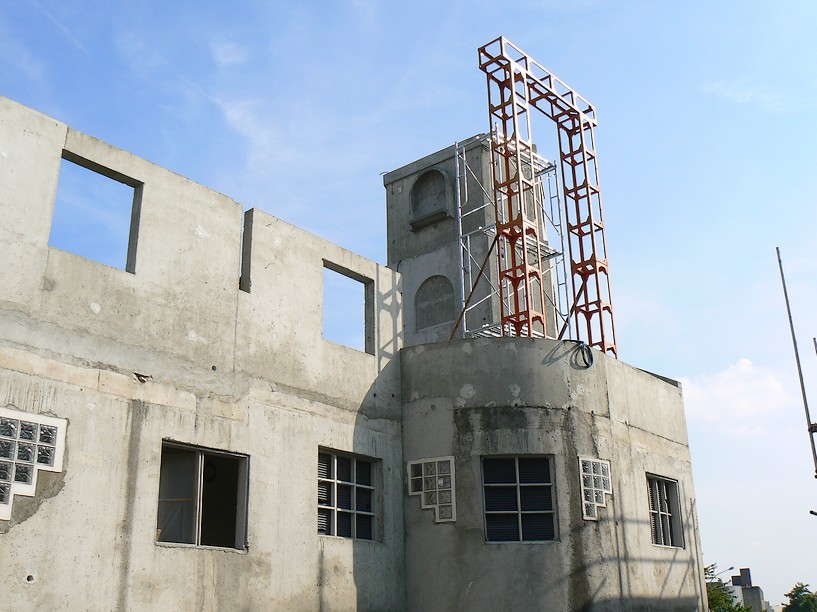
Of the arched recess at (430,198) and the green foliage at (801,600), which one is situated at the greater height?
the arched recess at (430,198)

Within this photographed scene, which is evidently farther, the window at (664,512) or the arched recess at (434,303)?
the arched recess at (434,303)

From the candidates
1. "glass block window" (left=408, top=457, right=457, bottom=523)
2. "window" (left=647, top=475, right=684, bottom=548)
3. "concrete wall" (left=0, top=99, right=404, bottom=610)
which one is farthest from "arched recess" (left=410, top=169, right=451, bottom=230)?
"glass block window" (left=408, top=457, right=457, bottom=523)

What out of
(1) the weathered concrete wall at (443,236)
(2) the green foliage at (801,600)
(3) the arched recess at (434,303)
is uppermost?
(1) the weathered concrete wall at (443,236)

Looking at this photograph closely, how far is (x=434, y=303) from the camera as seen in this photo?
84.6 feet

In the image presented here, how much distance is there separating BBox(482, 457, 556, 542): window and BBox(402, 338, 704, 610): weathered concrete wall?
0.19 m

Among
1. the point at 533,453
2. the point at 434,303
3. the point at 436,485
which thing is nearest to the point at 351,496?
the point at 436,485

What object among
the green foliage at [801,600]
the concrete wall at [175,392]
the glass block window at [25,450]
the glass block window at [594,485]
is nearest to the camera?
the glass block window at [25,450]

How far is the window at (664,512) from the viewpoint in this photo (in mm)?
17250

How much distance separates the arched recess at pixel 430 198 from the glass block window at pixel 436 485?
11.6 meters

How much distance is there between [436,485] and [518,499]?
53.3 inches

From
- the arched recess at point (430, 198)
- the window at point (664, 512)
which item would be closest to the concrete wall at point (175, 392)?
the window at point (664, 512)

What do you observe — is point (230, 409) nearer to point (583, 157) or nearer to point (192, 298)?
point (192, 298)

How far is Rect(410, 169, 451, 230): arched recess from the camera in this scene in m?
26.0

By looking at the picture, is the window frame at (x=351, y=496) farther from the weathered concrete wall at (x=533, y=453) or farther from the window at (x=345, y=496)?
the weathered concrete wall at (x=533, y=453)
